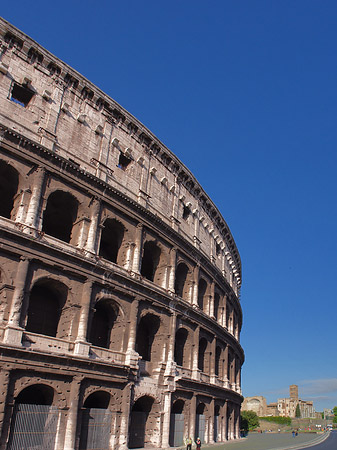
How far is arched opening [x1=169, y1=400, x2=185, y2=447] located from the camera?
2223cm

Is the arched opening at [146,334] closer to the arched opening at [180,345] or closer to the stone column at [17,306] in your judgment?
the arched opening at [180,345]

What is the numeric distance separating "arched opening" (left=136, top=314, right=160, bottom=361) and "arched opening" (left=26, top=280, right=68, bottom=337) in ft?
17.6

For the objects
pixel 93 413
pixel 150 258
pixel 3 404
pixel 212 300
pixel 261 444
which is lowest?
pixel 261 444

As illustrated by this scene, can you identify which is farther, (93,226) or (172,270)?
(172,270)

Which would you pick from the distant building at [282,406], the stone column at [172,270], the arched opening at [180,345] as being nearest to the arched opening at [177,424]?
the arched opening at [180,345]

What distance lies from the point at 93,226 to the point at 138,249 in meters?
3.07

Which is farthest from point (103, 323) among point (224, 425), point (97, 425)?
point (224, 425)

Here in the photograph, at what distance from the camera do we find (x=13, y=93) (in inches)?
781

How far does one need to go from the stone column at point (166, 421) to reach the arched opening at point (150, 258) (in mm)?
6599

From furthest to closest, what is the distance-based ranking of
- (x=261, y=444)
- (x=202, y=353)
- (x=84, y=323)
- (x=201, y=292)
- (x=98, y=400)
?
(x=201, y=292), (x=261, y=444), (x=202, y=353), (x=98, y=400), (x=84, y=323)

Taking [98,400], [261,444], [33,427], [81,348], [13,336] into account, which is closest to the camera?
[13,336]

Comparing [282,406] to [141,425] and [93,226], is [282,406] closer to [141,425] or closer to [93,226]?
[141,425]

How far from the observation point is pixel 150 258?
25.7 meters

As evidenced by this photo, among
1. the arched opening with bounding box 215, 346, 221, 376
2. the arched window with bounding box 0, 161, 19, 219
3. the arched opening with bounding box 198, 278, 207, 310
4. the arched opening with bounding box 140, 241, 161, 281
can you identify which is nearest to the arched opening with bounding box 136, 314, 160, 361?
the arched opening with bounding box 140, 241, 161, 281
